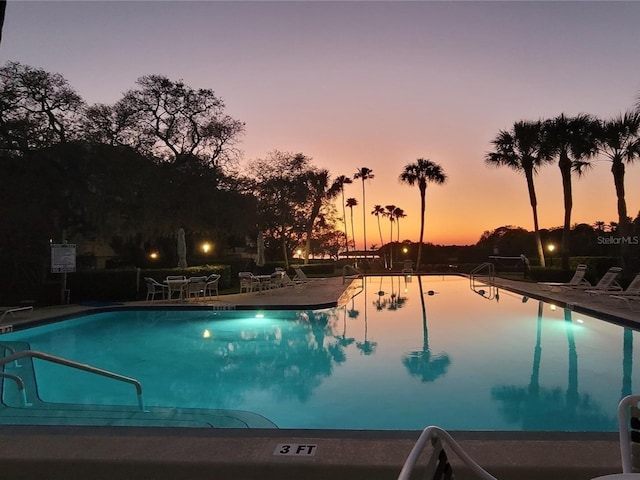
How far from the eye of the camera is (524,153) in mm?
21984

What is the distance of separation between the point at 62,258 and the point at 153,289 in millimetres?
2411

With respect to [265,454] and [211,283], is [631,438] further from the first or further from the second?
[211,283]

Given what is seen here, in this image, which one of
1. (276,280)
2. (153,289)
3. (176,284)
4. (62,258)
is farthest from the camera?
(276,280)

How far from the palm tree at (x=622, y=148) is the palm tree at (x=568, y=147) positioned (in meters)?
0.88

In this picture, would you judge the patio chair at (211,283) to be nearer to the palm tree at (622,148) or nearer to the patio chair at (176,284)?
the patio chair at (176,284)

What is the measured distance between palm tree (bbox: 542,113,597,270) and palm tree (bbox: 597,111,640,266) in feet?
2.88

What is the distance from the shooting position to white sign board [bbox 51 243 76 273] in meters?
11.6

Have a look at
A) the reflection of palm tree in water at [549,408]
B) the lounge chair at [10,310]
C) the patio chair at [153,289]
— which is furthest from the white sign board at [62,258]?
the reflection of palm tree in water at [549,408]

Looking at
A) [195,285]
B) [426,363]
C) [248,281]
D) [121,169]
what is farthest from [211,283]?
[426,363]

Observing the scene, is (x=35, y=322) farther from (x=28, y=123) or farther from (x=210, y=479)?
(x=210, y=479)

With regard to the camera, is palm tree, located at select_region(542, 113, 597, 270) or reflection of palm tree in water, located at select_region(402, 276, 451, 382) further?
palm tree, located at select_region(542, 113, 597, 270)

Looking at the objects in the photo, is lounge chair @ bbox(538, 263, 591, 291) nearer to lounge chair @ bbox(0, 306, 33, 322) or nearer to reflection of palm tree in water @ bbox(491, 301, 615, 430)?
reflection of palm tree in water @ bbox(491, 301, 615, 430)

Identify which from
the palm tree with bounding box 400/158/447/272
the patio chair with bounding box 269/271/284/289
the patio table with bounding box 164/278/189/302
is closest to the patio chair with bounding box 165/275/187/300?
the patio table with bounding box 164/278/189/302

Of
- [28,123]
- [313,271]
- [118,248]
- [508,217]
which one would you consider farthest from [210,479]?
[508,217]
